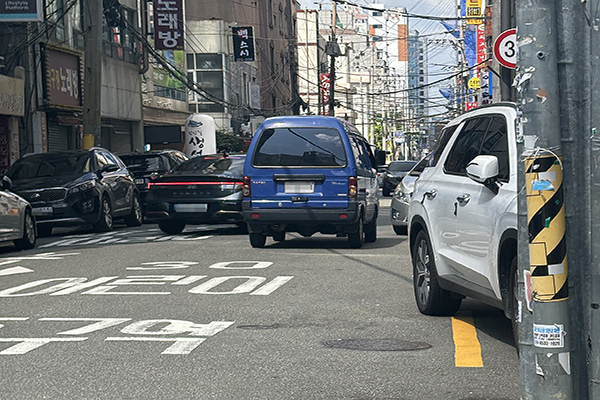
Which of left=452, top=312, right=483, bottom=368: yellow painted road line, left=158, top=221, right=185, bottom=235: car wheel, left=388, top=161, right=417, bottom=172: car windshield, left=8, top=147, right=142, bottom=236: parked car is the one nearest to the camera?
left=452, top=312, right=483, bottom=368: yellow painted road line

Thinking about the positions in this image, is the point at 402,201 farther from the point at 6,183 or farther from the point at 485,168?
the point at 485,168

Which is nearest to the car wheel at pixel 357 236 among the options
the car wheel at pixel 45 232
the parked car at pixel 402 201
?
the parked car at pixel 402 201

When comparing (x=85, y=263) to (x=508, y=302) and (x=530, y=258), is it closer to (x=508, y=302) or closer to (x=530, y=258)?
(x=508, y=302)

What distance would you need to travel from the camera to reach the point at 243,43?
198ft

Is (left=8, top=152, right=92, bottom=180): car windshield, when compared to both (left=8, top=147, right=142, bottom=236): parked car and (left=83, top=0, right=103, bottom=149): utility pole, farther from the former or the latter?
(left=83, top=0, right=103, bottom=149): utility pole

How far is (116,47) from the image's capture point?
39.9m

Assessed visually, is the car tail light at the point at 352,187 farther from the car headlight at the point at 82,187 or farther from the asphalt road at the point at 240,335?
the car headlight at the point at 82,187

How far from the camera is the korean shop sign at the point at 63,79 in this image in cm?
3142

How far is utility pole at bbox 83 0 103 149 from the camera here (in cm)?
2675

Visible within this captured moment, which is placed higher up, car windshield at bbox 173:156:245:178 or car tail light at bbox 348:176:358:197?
car windshield at bbox 173:156:245:178

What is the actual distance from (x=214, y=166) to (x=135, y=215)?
460 centimetres

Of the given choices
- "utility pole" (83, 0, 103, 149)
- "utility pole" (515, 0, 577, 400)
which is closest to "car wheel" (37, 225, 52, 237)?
"utility pole" (83, 0, 103, 149)

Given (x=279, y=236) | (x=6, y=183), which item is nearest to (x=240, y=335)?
(x=279, y=236)

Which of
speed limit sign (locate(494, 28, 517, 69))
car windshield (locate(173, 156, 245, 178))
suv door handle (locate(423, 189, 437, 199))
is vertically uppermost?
speed limit sign (locate(494, 28, 517, 69))
